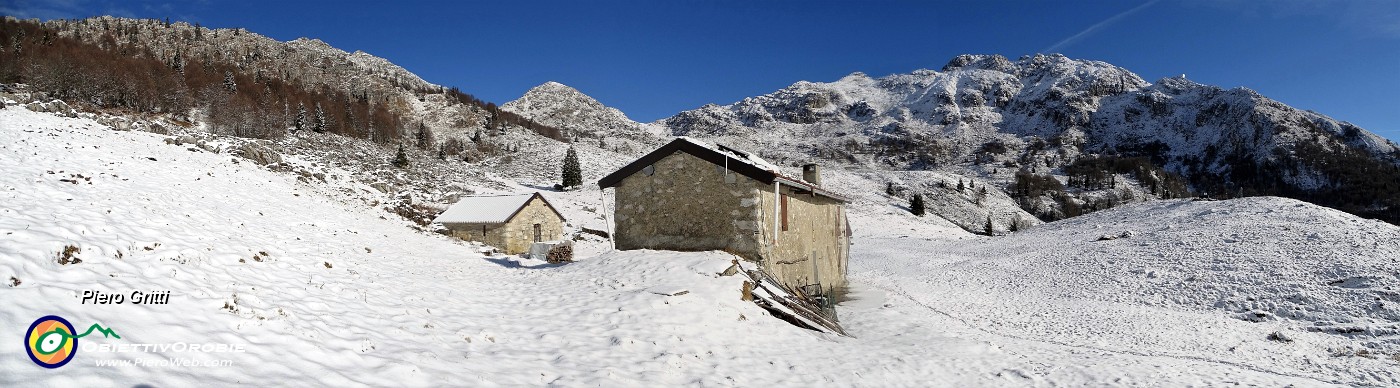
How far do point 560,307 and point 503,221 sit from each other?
25.5 meters

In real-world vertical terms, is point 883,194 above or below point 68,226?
above

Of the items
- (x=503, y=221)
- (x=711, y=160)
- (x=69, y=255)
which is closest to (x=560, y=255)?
(x=711, y=160)

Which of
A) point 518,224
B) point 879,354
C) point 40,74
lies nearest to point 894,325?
point 879,354

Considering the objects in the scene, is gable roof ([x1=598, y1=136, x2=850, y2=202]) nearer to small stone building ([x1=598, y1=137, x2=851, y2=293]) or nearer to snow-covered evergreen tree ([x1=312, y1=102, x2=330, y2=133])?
small stone building ([x1=598, y1=137, x2=851, y2=293])

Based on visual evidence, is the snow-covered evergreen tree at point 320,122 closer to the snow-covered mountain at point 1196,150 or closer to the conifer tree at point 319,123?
the conifer tree at point 319,123

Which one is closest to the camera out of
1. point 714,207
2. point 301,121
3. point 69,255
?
point 69,255

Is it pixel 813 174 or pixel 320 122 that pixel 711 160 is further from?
pixel 320 122

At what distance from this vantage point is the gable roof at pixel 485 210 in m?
34.8

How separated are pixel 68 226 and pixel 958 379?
15318mm

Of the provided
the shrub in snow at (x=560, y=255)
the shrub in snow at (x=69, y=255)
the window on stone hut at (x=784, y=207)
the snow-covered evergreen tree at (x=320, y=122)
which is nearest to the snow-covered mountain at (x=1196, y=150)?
the shrub in snow at (x=560, y=255)

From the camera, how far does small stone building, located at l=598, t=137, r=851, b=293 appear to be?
558 inches

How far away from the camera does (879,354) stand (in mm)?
10336

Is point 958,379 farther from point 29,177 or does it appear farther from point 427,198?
point 427,198

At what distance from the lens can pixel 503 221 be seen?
3403cm
